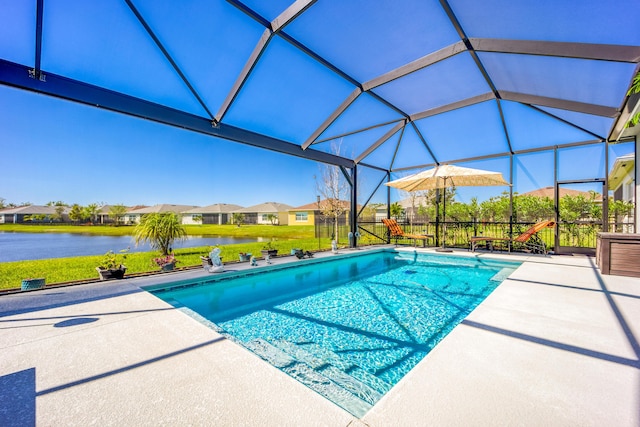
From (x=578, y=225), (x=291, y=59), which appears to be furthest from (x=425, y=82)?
(x=578, y=225)

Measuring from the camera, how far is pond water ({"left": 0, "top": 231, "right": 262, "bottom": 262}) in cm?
709

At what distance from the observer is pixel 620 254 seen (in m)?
4.89

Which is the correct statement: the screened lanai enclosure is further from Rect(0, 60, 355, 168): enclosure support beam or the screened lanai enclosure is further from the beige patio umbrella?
the beige patio umbrella

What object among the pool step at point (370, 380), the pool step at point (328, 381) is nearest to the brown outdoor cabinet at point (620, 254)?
the pool step at point (370, 380)

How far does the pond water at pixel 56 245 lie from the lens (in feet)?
23.3

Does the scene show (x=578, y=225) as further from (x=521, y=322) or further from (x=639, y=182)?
(x=521, y=322)

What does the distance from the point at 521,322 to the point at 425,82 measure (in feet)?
16.5

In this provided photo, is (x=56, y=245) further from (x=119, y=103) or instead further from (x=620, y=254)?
(x=620, y=254)

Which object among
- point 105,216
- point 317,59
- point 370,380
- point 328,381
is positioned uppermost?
point 317,59

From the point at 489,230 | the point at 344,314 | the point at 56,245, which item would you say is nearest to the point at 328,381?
the point at 344,314

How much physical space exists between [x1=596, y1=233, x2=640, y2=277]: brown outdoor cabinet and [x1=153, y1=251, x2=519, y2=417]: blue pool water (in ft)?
5.65

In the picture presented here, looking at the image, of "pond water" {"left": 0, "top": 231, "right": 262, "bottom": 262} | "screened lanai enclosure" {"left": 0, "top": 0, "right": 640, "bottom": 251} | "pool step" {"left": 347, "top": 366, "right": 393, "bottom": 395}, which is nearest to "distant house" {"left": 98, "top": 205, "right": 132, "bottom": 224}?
"pond water" {"left": 0, "top": 231, "right": 262, "bottom": 262}

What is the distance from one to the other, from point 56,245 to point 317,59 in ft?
34.0

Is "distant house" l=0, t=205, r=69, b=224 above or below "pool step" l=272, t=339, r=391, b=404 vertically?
above
